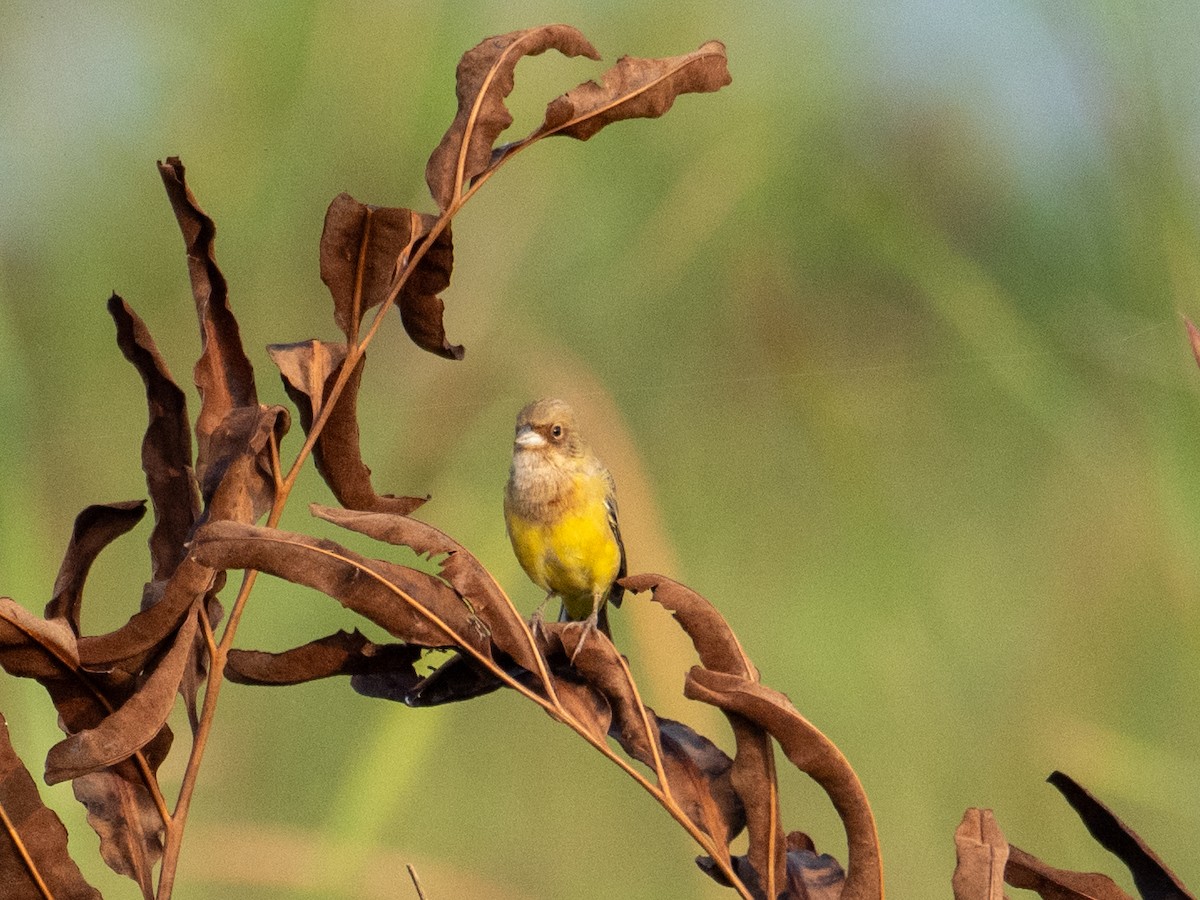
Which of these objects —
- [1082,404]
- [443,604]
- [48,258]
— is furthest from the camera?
[1082,404]

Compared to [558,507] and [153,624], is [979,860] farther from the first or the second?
[558,507]

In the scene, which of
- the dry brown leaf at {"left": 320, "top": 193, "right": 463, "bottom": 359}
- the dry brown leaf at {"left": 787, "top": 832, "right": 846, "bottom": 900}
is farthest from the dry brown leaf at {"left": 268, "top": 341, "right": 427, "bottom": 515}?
the dry brown leaf at {"left": 787, "top": 832, "right": 846, "bottom": 900}

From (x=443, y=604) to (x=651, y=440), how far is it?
1.06 metres

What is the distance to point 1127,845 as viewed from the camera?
618mm

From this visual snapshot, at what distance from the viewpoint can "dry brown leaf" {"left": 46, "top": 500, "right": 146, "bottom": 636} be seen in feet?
1.97

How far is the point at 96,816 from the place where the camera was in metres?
0.60

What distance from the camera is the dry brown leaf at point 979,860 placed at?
1.81ft

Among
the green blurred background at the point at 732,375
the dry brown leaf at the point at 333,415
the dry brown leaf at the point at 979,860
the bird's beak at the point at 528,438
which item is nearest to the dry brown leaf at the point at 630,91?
the dry brown leaf at the point at 333,415

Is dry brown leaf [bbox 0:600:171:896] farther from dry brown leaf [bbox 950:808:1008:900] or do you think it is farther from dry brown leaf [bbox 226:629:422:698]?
dry brown leaf [bbox 950:808:1008:900]

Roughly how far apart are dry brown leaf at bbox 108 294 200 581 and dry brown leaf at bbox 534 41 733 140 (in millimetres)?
216

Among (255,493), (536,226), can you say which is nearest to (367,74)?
(536,226)

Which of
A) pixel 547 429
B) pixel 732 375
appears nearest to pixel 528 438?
pixel 547 429

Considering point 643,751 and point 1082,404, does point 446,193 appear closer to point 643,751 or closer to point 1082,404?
point 643,751

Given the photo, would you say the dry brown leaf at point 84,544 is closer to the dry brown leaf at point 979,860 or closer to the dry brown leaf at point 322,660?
the dry brown leaf at point 322,660
